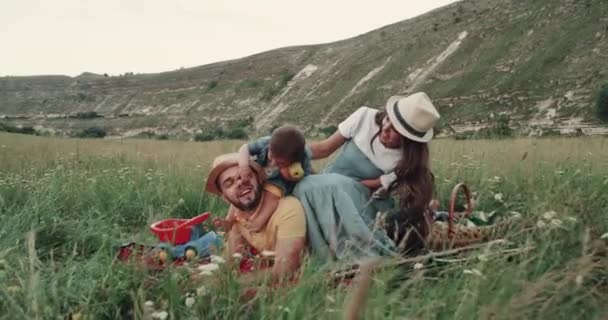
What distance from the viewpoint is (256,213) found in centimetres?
349

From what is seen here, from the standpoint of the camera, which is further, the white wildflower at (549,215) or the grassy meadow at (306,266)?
the white wildflower at (549,215)

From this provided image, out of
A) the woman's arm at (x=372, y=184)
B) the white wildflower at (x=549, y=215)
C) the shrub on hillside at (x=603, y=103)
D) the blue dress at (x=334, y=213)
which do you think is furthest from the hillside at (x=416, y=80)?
the white wildflower at (x=549, y=215)

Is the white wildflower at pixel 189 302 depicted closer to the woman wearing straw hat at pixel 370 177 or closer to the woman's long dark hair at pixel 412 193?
the woman wearing straw hat at pixel 370 177

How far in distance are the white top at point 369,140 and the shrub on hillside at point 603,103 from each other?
24.2m

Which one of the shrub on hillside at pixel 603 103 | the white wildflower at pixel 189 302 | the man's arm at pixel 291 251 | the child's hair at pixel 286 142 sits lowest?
the shrub on hillside at pixel 603 103

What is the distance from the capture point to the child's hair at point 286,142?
11.1ft

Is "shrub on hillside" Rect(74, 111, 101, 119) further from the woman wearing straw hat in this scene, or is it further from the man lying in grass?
the man lying in grass

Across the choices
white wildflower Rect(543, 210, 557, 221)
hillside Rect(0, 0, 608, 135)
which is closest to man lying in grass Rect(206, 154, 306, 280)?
white wildflower Rect(543, 210, 557, 221)

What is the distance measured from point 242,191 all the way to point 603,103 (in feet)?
84.8

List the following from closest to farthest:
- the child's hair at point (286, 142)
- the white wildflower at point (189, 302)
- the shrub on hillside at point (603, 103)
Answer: the white wildflower at point (189, 302) → the child's hair at point (286, 142) → the shrub on hillside at point (603, 103)

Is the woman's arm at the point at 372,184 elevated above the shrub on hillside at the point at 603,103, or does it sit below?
above

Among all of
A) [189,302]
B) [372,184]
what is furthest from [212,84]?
[189,302]

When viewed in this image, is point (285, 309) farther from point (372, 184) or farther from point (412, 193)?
point (372, 184)

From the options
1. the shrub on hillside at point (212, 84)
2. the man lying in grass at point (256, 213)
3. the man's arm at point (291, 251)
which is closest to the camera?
the man's arm at point (291, 251)
